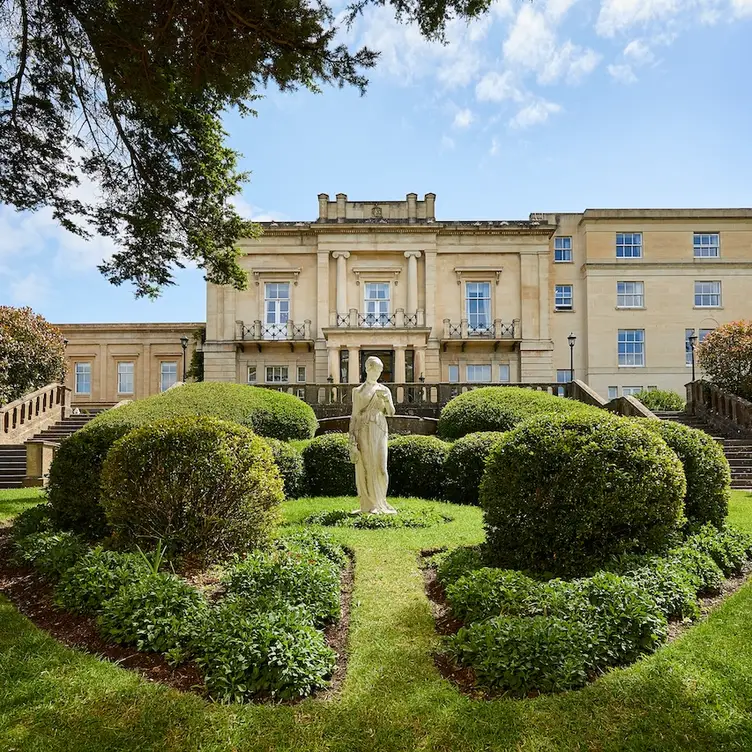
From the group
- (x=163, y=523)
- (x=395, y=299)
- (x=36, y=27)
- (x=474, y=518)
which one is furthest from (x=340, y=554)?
(x=395, y=299)

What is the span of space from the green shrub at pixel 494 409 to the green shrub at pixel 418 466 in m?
3.14

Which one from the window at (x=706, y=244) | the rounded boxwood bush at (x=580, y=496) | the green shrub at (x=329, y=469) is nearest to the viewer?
the rounded boxwood bush at (x=580, y=496)

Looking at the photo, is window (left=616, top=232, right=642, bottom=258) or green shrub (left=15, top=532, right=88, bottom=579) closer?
green shrub (left=15, top=532, right=88, bottom=579)

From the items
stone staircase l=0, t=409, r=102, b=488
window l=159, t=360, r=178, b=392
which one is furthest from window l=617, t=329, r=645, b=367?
stone staircase l=0, t=409, r=102, b=488

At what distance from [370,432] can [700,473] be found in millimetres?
4520

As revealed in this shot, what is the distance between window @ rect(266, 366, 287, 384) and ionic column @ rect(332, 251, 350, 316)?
13.9 ft

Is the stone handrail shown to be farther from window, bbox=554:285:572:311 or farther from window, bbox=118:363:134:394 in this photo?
window, bbox=554:285:572:311

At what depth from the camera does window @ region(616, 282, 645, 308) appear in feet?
109

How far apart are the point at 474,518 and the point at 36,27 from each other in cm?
955

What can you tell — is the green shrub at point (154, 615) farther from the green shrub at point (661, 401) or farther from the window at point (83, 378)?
the window at point (83, 378)

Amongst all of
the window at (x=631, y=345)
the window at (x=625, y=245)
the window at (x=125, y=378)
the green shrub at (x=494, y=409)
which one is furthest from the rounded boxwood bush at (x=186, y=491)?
the window at (x=125, y=378)

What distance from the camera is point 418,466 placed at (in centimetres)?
1281

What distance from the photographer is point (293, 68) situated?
6988mm

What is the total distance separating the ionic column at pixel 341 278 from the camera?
103 feet
